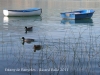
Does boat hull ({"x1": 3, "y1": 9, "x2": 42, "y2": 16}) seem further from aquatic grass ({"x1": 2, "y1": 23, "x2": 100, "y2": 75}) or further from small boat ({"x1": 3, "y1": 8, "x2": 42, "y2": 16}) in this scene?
aquatic grass ({"x1": 2, "y1": 23, "x2": 100, "y2": 75})

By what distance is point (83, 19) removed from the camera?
3603 centimetres

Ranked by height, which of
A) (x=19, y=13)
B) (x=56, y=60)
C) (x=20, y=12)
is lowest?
(x=56, y=60)

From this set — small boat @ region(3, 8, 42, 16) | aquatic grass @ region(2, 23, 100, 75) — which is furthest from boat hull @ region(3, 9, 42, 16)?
aquatic grass @ region(2, 23, 100, 75)

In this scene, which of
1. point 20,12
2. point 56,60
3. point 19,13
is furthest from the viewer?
point 20,12

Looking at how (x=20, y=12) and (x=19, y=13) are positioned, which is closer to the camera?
(x=19, y=13)

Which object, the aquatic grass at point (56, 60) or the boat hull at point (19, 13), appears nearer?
the aquatic grass at point (56, 60)

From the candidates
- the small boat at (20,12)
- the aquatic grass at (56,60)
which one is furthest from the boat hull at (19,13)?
the aquatic grass at (56,60)

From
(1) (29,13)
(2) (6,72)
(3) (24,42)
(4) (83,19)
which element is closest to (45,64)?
(2) (6,72)

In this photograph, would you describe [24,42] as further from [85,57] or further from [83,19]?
[83,19]

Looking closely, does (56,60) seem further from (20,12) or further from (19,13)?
(20,12)

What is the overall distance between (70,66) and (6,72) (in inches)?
99.1

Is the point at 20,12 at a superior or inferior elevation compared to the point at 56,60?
superior

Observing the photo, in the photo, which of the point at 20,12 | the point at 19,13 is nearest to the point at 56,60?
the point at 19,13

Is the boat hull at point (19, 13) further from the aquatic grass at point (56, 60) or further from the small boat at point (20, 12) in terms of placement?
the aquatic grass at point (56, 60)
